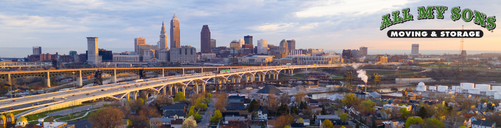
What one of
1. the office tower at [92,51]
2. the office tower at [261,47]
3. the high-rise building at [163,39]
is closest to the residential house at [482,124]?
the office tower at [92,51]

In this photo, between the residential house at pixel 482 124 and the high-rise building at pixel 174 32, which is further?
the high-rise building at pixel 174 32

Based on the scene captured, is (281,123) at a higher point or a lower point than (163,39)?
lower

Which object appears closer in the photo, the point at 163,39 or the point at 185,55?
the point at 185,55

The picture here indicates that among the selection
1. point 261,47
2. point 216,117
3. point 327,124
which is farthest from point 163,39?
point 327,124

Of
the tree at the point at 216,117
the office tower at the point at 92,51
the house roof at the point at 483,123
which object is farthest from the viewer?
the office tower at the point at 92,51

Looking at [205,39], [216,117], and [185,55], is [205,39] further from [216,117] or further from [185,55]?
[216,117]

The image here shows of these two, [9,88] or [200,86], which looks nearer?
[9,88]

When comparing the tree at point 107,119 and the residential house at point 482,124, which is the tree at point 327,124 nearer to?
the residential house at point 482,124

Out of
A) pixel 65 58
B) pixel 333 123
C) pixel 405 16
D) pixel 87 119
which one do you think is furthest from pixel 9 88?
A: pixel 65 58

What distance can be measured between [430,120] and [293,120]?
27.6ft

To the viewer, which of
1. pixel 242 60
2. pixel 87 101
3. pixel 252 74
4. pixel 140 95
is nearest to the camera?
pixel 87 101

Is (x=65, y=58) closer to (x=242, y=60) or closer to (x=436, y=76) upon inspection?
(x=242, y=60)

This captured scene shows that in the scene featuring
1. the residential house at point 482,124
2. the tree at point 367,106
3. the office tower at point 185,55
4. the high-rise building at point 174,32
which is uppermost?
the high-rise building at point 174,32

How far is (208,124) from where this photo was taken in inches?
830
